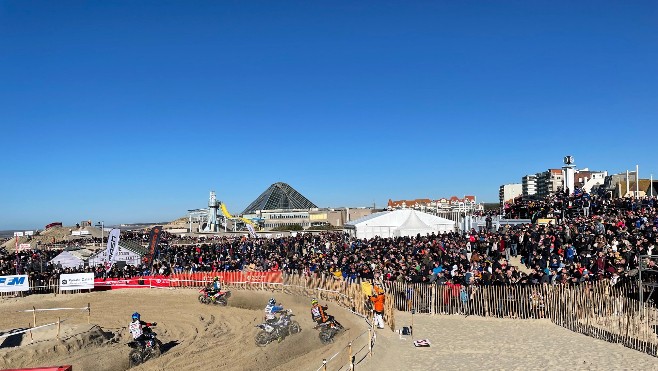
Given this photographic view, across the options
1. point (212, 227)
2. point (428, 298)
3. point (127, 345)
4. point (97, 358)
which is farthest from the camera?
point (212, 227)

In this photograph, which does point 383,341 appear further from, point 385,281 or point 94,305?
point 94,305

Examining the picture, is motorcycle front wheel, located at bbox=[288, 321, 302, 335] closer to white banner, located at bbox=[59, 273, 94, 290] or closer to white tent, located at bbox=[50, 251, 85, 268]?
white banner, located at bbox=[59, 273, 94, 290]

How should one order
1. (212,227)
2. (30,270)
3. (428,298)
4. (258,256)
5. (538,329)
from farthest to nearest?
1. (212,227)
2. (258,256)
3. (30,270)
4. (428,298)
5. (538,329)

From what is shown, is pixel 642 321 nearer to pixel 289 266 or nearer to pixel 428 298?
pixel 428 298

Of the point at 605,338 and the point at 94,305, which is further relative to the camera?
the point at 94,305

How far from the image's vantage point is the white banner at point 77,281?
28.6 meters

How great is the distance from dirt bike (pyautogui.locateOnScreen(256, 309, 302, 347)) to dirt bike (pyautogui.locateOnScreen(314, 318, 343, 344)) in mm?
797

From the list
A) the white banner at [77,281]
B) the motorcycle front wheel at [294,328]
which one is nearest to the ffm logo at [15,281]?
the white banner at [77,281]

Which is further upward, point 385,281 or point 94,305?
point 385,281

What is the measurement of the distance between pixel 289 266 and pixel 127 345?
14.6 meters

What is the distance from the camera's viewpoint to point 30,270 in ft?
106

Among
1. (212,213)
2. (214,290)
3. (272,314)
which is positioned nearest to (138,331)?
(272,314)

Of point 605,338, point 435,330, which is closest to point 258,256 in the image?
point 435,330

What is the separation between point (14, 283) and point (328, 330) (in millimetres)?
20666
